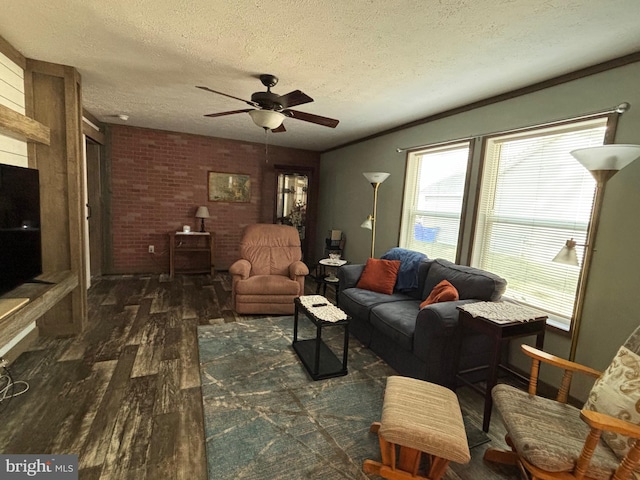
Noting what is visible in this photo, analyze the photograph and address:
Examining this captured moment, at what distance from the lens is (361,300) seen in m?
2.99

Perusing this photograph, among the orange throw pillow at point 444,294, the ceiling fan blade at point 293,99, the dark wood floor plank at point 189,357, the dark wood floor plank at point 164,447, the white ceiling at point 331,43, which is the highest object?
the white ceiling at point 331,43

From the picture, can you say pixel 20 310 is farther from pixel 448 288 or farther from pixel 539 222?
pixel 539 222

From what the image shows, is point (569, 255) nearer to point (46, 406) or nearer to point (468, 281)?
point (468, 281)

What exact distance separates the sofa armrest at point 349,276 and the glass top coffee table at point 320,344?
0.61 meters

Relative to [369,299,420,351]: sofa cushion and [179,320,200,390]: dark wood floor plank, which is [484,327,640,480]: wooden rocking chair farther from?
[179,320,200,390]: dark wood floor plank

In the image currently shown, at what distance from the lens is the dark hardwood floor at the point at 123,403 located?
5.19ft

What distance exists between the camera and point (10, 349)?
7.68 feet

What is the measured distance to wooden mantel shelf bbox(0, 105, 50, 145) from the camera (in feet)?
6.56

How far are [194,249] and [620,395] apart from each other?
17.0 feet

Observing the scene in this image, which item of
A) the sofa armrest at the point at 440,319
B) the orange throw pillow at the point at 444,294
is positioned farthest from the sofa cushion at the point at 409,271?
the sofa armrest at the point at 440,319

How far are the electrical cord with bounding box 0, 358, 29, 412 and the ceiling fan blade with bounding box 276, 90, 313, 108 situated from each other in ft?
8.70

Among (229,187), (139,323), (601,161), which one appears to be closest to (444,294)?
(601,161)

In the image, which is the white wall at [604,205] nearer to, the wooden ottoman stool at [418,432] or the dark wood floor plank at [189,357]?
the wooden ottoman stool at [418,432]

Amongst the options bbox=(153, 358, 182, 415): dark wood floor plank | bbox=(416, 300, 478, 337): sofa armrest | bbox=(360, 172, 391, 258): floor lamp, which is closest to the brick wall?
bbox=(360, 172, 391, 258): floor lamp
